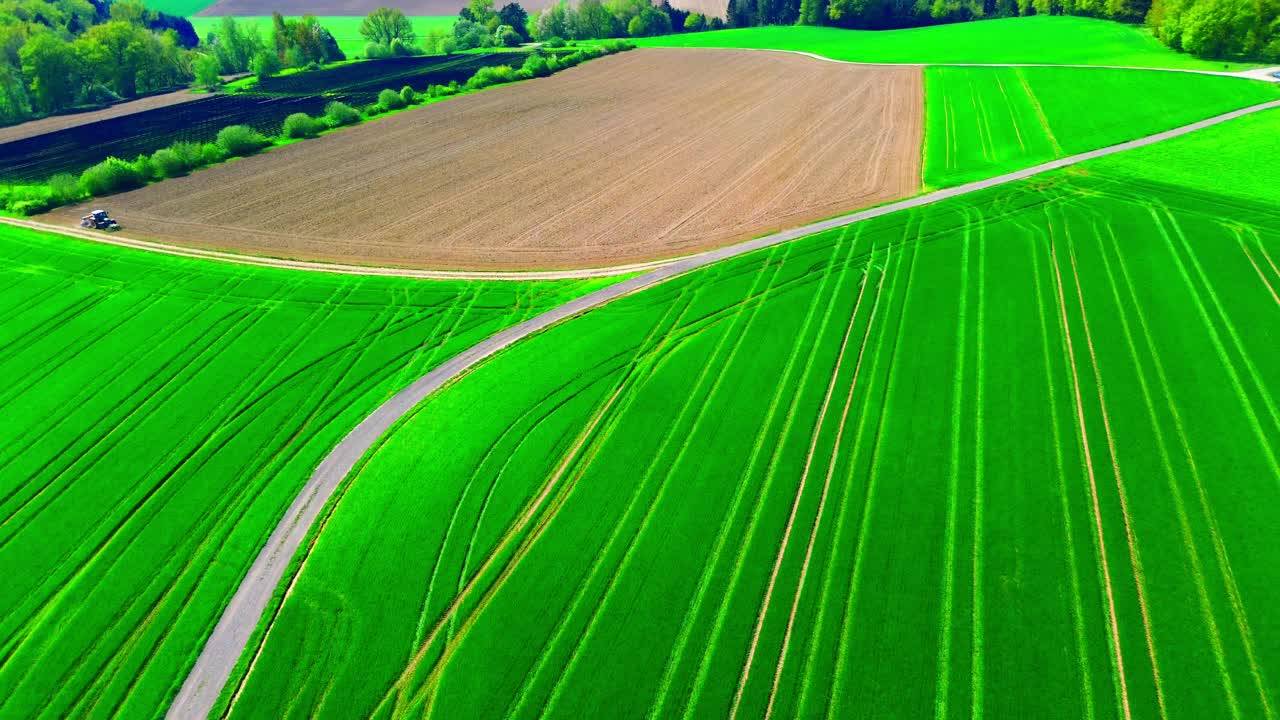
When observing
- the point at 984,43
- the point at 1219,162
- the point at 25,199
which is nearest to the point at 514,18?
the point at 984,43

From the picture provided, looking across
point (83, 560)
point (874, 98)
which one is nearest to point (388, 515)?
point (83, 560)

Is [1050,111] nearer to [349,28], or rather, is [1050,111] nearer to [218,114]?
[218,114]

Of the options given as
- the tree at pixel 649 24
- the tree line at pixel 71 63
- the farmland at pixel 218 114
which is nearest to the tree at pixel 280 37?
the farmland at pixel 218 114

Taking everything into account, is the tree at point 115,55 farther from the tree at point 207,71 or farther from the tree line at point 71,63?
the tree at point 207,71

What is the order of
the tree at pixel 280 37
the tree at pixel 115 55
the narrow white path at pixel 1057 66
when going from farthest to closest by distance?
1. the tree at pixel 280 37
2. the tree at pixel 115 55
3. the narrow white path at pixel 1057 66

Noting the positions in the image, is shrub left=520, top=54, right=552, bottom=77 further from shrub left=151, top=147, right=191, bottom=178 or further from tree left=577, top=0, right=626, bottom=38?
shrub left=151, top=147, right=191, bottom=178
